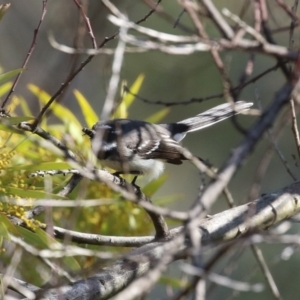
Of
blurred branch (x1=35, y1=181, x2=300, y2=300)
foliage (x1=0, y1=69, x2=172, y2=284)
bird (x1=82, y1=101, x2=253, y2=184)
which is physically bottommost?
blurred branch (x1=35, y1=181, x2=300, y2=300)

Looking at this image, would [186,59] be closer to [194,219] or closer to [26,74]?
[26,74]

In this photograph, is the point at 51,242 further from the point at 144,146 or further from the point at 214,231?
the point at 144,146

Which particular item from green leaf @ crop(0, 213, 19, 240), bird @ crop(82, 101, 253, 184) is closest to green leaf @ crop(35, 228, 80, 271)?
green leaf @ crop(0, 213, 19, 240)

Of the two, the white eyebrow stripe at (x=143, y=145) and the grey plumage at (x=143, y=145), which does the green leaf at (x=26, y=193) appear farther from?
the white eyebrow stripe at (x=143, y=145)

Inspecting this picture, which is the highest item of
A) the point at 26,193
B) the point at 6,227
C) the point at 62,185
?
the point at 62,185

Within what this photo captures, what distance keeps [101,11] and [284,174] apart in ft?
9.00

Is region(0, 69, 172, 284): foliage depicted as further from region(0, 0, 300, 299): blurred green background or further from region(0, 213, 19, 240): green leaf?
region(0, 0, 300, 299): blurred green background

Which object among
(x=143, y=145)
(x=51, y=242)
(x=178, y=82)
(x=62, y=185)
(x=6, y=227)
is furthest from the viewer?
(x=178, y=82)

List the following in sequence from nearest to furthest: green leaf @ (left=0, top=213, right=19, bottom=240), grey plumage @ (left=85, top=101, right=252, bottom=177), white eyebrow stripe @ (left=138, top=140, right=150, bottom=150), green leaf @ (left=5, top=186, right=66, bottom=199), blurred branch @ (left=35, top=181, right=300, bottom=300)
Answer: blurred branch @ (left=35, top=181, right=300, bottom=300) → green leaf @ (left=0, top=213, right=19, bottom=240) → green leaf @ (left=5, top=186, right=66, bottom=199) → grey plumage @ (left=85, top=101, right=252, bottom=177) → white eyebrow stripe @ (left=138, top=140, right=150, bottom=150)

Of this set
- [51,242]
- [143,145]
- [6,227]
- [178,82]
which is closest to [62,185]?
[6,227]

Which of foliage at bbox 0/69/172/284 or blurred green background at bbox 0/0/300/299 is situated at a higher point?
blurred green background at bbox 0/0/300/299

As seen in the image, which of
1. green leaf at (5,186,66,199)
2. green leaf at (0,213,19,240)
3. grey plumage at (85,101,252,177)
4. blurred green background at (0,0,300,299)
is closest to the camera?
green leaf at (0,213,19,240)

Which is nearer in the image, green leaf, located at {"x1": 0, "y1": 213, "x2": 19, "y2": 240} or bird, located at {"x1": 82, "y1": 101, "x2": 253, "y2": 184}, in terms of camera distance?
green leaf, located at {"x1": 0, "y1": 213, "x2": 19, "y2": 240}

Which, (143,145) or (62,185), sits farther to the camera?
(143,145)
